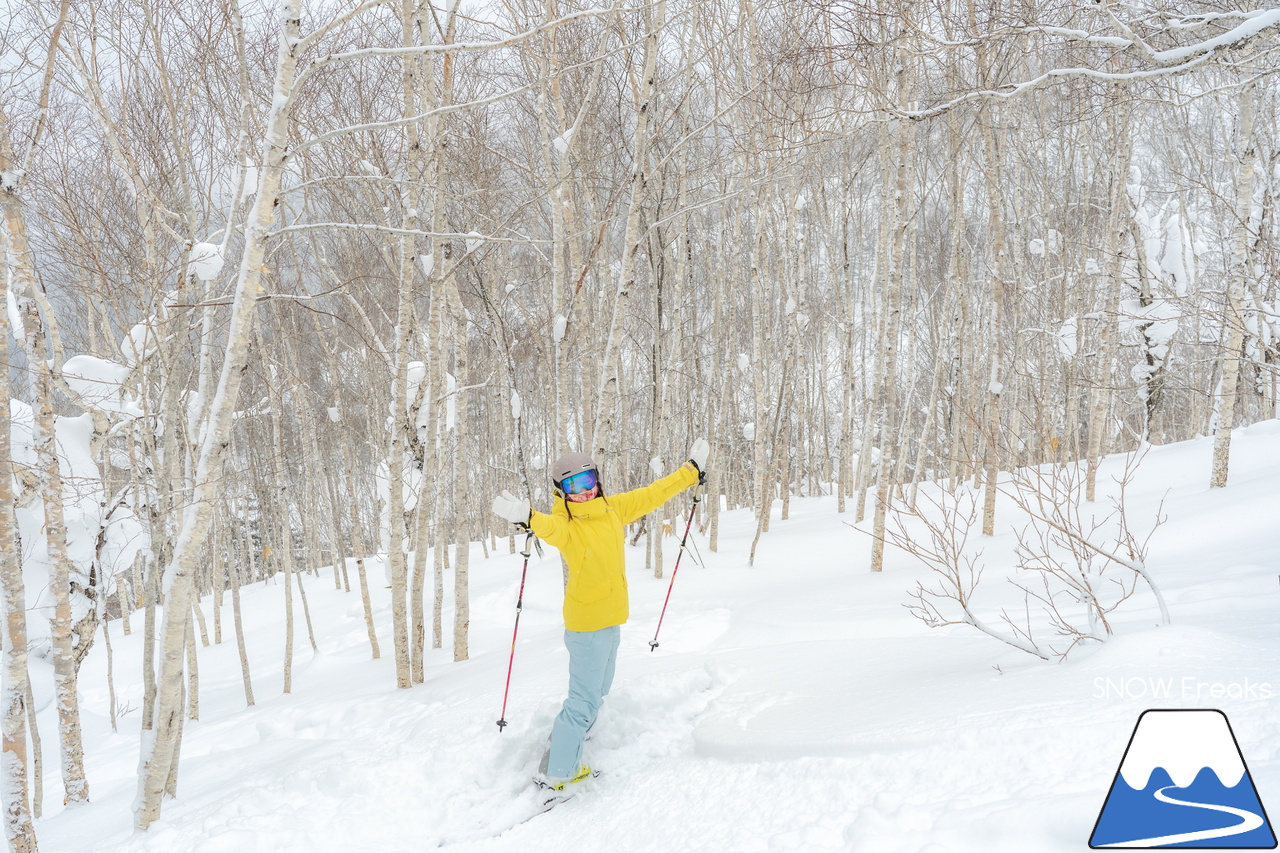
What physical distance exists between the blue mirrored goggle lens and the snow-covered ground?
1.32m

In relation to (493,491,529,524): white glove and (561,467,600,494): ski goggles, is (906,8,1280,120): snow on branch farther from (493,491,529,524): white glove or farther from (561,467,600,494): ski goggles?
(493,491,529,524): white glove

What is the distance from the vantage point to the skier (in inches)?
140

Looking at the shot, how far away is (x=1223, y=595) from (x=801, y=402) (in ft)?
42.0

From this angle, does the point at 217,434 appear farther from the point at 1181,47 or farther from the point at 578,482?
the point at 1181,47

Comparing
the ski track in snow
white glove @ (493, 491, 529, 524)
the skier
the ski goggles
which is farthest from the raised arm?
the ski track in snow

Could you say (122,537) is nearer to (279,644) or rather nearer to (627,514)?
(627,514)

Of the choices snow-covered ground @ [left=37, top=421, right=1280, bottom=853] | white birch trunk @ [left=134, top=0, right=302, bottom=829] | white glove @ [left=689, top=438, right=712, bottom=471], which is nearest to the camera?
snow-covered ground @ [left=37, top=421, right=1280, bottom=853]

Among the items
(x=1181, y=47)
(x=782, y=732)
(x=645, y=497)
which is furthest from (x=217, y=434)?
(x=1181, y=47)

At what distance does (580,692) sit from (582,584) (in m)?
0.54

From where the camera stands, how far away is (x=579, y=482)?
3686 mm

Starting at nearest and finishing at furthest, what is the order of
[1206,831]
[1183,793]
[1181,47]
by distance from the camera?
[1206,831] → [1183,793] → [1181,47]

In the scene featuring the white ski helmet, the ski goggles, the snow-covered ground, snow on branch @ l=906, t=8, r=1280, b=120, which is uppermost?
snow on branch @ l=906, t=8, r=1280, b=120

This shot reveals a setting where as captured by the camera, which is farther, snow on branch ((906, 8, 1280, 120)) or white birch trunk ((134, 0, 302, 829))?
white birch trunk ((134, 0, 302, 829))

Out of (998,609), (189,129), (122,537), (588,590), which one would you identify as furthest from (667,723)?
(189,129)
